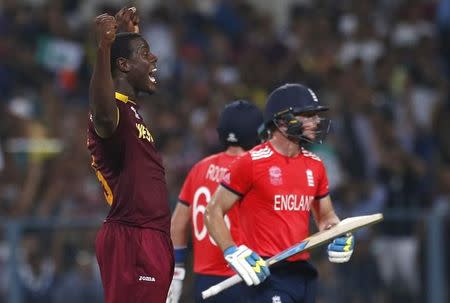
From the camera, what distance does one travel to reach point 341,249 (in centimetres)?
806

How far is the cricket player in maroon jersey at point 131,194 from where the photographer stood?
279 inches

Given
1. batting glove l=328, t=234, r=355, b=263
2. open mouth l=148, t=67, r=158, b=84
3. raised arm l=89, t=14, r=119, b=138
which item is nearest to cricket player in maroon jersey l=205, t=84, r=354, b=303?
batting glove l=328, t=234, r=355, b=263

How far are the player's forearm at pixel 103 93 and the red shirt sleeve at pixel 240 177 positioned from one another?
4.54 ft

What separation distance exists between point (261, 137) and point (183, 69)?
24.3ft

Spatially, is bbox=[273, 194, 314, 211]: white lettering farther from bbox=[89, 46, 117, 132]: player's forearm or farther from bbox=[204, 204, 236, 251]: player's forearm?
bbox=[89, 46, 117, 132]: player's forearm

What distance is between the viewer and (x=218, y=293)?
8.64 m

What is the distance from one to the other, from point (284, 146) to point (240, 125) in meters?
0.86

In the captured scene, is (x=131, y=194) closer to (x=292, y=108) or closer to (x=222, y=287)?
(x=222, y=287)

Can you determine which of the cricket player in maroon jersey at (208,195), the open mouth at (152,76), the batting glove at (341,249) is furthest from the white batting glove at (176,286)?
the open mouth at (152,76)

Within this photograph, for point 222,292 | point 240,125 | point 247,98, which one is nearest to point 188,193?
point 240,125

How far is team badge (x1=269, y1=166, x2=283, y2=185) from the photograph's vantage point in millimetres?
8077

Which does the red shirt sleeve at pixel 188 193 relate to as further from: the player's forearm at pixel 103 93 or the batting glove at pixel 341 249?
the player's forearm at pixel 103 93

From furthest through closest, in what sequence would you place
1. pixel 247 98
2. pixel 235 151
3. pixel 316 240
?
pixel 247 98 < pixel 235 151 < pixel 316 240

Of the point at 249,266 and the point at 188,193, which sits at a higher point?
the point at 188,193
